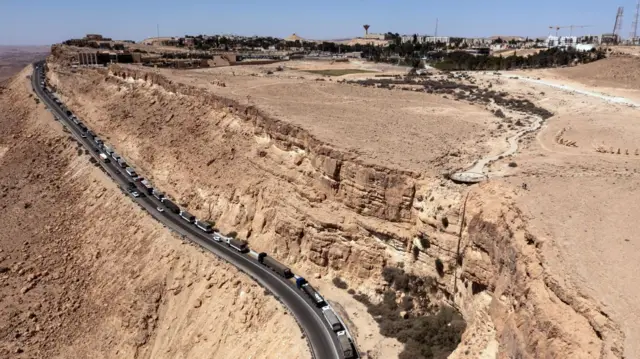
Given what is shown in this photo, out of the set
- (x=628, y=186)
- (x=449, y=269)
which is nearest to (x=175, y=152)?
(x=449, y=269)

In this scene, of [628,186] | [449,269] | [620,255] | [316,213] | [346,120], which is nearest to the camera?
[620,255]

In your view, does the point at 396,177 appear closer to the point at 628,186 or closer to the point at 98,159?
the point at 628,186

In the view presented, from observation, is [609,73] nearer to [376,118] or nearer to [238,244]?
[376,118]

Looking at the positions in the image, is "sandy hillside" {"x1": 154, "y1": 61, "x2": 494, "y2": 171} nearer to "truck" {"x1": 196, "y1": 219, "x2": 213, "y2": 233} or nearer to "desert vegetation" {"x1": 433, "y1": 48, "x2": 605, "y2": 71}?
"truck" {"x1": 196, "y1": 219, "x2": 213, "y2": 233}

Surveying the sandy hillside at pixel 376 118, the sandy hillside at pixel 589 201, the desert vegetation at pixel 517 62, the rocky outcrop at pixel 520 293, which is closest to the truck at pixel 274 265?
the sandy hillside at pixel 376 118

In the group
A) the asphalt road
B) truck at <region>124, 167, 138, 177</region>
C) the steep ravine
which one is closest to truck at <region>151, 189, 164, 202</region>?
the asphalt road

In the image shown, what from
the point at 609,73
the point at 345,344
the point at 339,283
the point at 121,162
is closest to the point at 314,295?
the point at 339,283
